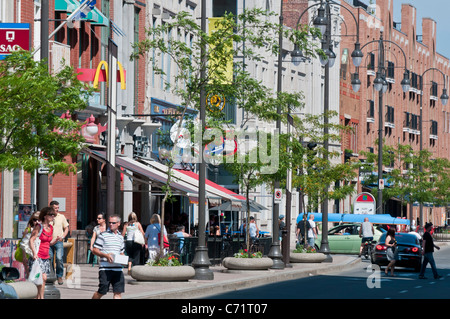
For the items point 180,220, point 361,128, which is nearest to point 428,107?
point 361,128

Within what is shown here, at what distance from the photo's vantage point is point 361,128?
292 ft

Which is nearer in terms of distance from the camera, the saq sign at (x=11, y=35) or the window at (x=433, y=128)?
the saq sign at (x=11, y=35)

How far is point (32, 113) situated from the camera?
19141 mm

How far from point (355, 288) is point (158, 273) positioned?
5598 millimetres

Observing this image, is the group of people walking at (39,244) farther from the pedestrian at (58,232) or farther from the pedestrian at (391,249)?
the pedestrian at (391,249)

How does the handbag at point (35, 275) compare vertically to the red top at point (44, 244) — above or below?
below

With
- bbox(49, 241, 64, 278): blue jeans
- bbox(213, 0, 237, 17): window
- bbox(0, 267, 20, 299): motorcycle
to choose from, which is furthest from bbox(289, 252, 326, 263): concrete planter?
bbox(213, 0, 237, 17): window

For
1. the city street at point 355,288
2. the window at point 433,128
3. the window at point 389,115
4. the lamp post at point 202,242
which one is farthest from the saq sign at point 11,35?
the window at point 433,128

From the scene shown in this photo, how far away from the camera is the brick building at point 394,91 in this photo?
284ft

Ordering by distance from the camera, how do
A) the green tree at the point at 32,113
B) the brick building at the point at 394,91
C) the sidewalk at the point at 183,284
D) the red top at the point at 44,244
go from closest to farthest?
the green tree at the point at 32,113, the red top at the point at 44,244, the sidewalk at the point at 183,284, the brick building at the point at 394,91

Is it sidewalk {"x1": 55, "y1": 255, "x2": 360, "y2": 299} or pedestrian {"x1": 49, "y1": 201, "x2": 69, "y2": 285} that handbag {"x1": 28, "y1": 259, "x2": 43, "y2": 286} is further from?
pedestrian {"x1": 49, "y1": 201, "x2": 69, "y2": 285}

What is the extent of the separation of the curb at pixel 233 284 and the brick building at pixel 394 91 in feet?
122
